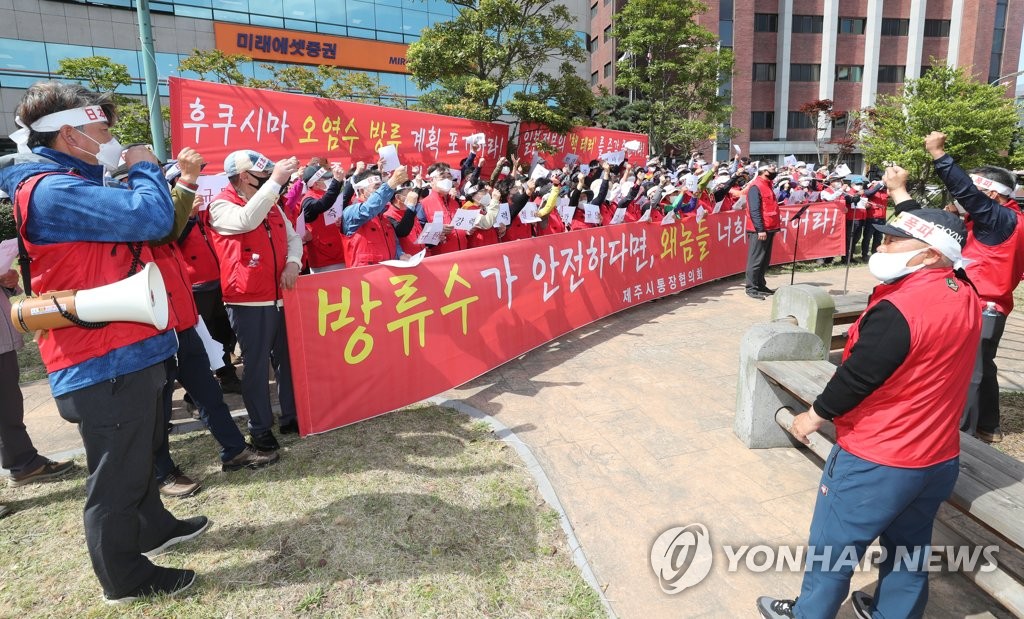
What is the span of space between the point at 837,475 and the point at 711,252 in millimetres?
8146

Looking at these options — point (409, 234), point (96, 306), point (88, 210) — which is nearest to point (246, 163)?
point (88, 210)

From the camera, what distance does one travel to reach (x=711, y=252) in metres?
9.88

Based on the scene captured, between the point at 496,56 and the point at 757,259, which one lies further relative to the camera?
the point at 496,56

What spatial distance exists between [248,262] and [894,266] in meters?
3.60

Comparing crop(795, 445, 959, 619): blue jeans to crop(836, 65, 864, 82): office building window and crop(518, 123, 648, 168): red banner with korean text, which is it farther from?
crop(836, 65, 864, 82): office building window

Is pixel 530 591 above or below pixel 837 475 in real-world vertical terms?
below

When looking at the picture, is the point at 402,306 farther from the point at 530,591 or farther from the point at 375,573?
the point at 530,591

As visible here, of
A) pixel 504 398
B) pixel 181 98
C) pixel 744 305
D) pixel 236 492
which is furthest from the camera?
pixel 744 305

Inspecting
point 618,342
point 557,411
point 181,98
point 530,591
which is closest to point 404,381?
point 557,411

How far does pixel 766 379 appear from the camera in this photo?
13.4 feet

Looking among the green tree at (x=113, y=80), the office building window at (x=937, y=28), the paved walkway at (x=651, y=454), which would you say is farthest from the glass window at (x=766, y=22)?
the paved walkway at (x=651, y=454)

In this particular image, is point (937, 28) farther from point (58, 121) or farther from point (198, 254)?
point (58, 121)

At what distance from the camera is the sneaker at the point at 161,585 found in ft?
8.62

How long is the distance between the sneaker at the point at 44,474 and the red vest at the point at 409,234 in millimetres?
3238
